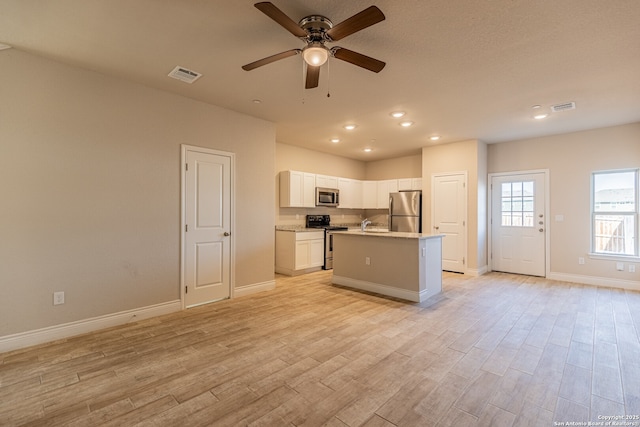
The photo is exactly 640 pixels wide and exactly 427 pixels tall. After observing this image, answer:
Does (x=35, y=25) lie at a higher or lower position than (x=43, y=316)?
higher

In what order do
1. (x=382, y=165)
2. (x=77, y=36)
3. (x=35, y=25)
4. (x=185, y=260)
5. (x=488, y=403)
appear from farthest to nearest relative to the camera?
(x=382, y=165) < (x=185, y=260) < (x=77, y=36) < (x=35, y=25) < (x=488, y=403)

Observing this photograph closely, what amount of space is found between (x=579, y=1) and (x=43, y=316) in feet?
17.2

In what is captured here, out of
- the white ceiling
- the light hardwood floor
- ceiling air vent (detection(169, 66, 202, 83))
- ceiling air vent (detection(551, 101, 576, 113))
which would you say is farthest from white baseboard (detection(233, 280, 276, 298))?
ceiling air vent (detection(551, 101, 576, 113))

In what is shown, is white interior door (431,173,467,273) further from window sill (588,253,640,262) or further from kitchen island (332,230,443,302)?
window sill (588,253,640,262)

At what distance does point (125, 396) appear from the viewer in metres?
2.04

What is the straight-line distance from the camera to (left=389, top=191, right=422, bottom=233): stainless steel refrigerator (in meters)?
6.68

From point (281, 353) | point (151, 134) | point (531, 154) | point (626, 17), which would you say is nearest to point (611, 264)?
point (531, 154)

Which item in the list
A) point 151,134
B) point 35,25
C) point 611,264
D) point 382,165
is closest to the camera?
point 35,25

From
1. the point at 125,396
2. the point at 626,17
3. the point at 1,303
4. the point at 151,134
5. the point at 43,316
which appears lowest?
the point at 125,396

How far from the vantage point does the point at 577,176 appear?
530 centimetres

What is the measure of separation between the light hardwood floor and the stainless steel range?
2578mm

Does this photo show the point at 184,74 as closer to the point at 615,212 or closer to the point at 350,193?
the point at 350,193

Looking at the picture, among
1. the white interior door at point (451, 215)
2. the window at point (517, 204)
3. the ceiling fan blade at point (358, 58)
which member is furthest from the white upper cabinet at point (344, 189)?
the ceiling fan blade at point (358, 58)

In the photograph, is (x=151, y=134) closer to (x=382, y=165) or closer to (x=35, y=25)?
(x=35, y=25)
